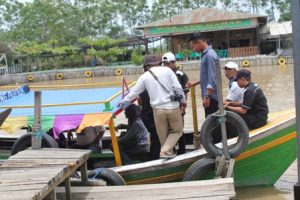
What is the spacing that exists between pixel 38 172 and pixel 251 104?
2921mm

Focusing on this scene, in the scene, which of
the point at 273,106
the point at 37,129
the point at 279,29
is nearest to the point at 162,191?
the point at 37,129

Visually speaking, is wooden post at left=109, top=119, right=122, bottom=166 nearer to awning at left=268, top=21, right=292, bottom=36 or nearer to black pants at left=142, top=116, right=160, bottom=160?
black pants at left=142, top=116, right=160, bottom=160

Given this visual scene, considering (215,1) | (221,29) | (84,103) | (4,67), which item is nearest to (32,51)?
(4,67)

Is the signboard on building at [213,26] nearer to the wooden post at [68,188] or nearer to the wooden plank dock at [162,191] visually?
the wooden plank dock at [162,191]

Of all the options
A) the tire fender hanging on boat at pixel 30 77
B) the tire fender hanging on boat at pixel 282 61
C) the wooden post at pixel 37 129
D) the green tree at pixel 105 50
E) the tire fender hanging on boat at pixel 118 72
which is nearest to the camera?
the wooden post at pixel 37 129

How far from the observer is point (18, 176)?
4145mm

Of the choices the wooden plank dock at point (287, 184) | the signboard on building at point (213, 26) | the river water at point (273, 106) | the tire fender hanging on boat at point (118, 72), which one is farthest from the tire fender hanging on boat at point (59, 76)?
the wooden plank dock at point (287, 184)

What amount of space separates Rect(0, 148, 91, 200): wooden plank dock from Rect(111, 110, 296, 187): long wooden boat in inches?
29.1

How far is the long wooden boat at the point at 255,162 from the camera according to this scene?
568 centimetres

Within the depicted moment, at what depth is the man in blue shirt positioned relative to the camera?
5.93 metres

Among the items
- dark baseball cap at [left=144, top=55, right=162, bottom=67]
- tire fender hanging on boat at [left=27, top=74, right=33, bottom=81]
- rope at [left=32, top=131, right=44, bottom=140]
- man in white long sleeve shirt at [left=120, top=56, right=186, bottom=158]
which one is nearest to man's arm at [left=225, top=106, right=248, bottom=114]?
man in white long sleeve shirt at [left=120, top=56, right=186, bottom=158]

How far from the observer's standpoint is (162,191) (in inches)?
194

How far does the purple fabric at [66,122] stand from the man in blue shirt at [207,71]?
154 cm

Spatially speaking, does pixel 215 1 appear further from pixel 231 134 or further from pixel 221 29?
pixel 231 134
